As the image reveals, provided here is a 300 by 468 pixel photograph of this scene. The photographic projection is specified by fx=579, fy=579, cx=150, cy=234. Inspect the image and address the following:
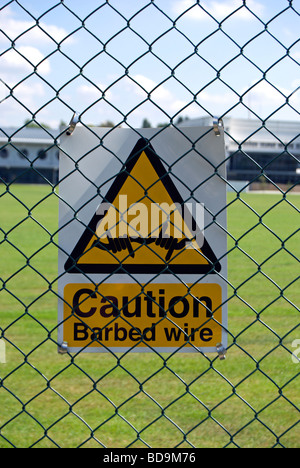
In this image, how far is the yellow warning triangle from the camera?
213 centimetres

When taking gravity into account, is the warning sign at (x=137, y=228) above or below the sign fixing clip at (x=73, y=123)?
below

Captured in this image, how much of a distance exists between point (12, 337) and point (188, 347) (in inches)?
139

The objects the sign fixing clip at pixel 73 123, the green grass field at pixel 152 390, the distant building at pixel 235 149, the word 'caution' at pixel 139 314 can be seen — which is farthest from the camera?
the distant building at pixel 235 149

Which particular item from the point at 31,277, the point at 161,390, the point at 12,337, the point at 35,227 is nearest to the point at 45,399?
the point at 161,390

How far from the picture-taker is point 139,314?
221 centimetres

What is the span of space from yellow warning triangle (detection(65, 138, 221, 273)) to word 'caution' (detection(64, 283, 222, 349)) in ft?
0.26

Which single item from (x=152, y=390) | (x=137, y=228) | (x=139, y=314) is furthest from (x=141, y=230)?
(x=152, y=390)

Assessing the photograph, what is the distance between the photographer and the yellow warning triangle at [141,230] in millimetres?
2135

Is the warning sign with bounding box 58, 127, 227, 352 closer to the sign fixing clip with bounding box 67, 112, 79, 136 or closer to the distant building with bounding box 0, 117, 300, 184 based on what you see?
the sign fixing clip with bounding box 67, 112, 79, 136

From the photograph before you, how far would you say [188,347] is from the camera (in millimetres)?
2211

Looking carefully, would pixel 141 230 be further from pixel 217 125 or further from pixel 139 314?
pixel 217 125

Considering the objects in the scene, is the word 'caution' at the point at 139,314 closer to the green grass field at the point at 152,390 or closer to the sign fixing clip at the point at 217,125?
the green grass field at the point at 152,390

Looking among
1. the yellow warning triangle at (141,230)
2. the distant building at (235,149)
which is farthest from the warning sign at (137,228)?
the distant building at (235,149)

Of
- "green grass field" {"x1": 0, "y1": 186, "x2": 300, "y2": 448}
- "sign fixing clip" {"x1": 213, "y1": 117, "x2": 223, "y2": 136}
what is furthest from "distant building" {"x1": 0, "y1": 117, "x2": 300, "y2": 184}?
"sign fixing clip" {"x1": 213, "y1": 117, "x2": 223, "y2": 136}
